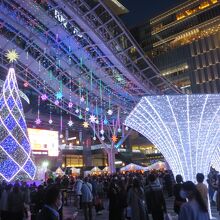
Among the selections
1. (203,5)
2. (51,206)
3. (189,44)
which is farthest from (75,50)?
(203,5)

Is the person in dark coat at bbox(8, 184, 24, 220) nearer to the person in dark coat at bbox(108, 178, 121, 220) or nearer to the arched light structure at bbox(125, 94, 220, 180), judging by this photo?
the person in dark coat at bbox(108, 178, 121, 220)

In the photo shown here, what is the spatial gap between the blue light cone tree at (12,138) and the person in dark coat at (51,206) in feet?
34.9

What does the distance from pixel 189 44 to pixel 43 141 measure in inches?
1488

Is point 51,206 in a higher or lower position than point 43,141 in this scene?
lower

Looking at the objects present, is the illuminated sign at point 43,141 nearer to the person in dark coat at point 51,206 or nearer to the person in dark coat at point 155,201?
the person in dark coat at point 155,201

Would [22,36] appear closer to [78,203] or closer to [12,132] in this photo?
[12,132]

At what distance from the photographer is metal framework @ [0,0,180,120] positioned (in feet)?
65.9

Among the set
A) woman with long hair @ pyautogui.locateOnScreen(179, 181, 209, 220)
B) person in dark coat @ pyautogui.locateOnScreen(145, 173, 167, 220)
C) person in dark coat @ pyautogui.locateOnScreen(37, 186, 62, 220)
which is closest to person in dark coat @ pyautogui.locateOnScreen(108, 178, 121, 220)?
person in dark coat @ pyautogui.locateOnScreen(145, 173, 167, 220)

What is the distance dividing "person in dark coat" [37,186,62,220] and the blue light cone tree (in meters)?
10.6

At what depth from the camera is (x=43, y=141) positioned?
34594 millimetres

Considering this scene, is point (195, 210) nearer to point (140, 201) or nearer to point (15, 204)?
point (140, 201)

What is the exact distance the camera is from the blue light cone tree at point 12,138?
1366cm

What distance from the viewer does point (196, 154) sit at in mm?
10602

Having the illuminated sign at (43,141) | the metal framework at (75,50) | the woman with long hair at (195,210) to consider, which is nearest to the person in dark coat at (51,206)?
the woman with long hair at (195,210)
